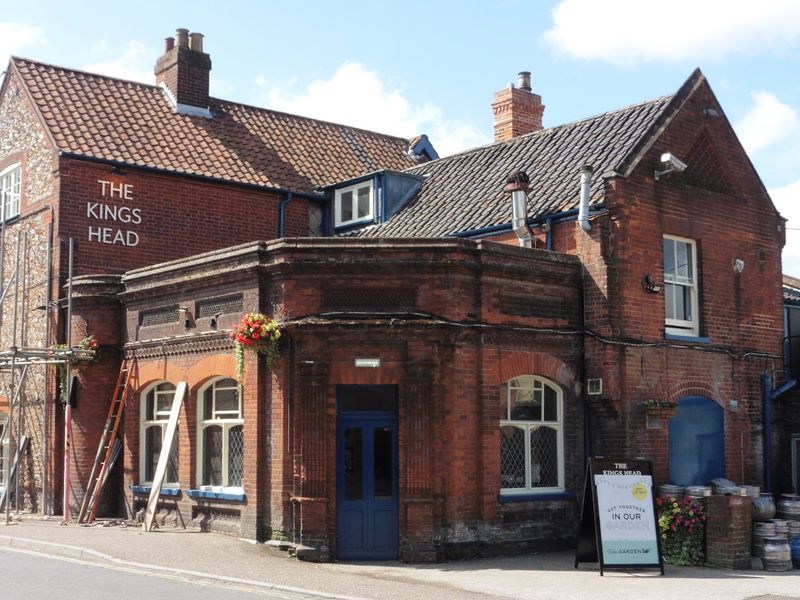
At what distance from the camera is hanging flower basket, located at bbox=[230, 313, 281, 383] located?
1570 cm

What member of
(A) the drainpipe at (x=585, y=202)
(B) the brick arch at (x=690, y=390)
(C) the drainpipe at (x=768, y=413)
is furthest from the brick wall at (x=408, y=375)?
(C) the drainpipe at (x=768, y=413)

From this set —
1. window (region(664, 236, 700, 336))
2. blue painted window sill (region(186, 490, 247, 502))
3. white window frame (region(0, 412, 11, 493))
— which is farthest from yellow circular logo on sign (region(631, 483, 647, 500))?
white window frame (region(0, 412, 11, 493))

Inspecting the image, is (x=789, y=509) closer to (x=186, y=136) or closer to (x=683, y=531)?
(x=683, y=531)

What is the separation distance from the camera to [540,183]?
19.5m

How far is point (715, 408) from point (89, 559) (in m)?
11.1

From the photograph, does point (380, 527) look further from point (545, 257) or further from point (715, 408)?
point (715, 408)

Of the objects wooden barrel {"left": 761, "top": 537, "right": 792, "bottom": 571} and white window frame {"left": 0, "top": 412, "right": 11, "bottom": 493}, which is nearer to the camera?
wooden barrel {"left": 761, "top": 537, "right": 792, "bottom": 571}

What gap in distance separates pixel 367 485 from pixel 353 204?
32.4 feet

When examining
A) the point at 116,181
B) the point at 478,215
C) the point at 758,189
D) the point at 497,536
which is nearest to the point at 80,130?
the point at 116,181

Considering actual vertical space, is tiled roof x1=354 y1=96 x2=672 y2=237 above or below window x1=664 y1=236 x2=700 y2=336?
above

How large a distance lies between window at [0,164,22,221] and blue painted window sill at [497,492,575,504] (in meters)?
13.2

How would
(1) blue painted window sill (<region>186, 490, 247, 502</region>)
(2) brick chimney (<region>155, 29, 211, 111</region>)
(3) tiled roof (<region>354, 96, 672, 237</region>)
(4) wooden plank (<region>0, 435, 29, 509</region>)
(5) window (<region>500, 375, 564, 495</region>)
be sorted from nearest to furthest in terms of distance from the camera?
(5) window (<region>500, 375, 564, 495</region>) < (1) blue painted window sill (<region>186, 490, 247, 502</region>) < (3) tiled roof (<region>354, 96, 672, 237</region>) < (4) wooden plank (<region>0, 435, 29, 509</region>) < (2) brick chimney (<region>155, 29, 211, 111</region>)

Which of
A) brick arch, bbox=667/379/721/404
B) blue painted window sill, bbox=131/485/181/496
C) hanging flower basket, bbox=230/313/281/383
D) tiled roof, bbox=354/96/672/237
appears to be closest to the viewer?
hanging flower basket, bbox=230/313/281/383

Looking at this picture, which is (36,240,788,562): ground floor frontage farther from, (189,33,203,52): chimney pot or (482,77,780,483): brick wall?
(189,33,203,52): chimney pot
